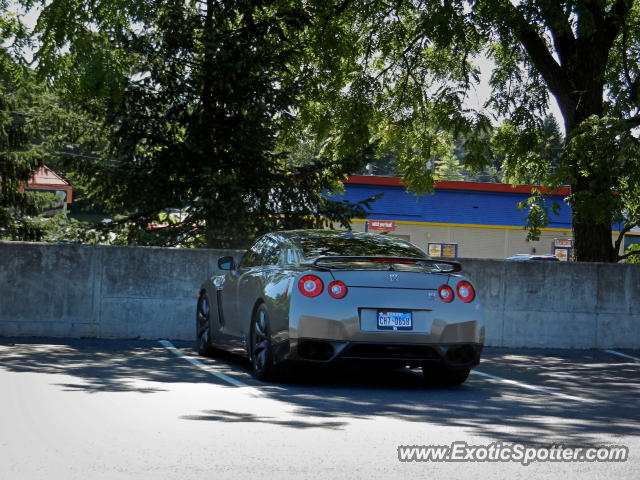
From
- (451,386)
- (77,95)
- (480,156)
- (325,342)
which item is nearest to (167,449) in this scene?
(325,342)

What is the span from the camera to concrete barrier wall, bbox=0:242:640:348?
528 inches

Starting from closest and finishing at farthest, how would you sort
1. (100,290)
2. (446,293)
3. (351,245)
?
(446,293), (351,245), (100,290)

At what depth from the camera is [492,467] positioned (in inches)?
211

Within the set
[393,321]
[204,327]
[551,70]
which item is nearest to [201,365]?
[204,327]

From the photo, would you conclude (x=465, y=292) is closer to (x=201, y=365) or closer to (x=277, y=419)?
(x=277, y=419)

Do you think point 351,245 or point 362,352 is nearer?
point 362,352

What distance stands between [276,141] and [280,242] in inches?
316

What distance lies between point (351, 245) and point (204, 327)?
2.75 meters

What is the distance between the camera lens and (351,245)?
31.6 feet

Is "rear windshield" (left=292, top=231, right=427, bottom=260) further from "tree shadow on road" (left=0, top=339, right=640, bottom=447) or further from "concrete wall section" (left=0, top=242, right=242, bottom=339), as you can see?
"concrete wall section" (left=0, top=242, right=242, bottom=339)

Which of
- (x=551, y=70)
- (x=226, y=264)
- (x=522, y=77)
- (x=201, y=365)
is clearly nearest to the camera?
(x=201, y=365)

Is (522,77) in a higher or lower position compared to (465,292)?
higher

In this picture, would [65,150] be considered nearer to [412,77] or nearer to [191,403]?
[412,77]

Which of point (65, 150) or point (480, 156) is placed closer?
point (65, 150)
